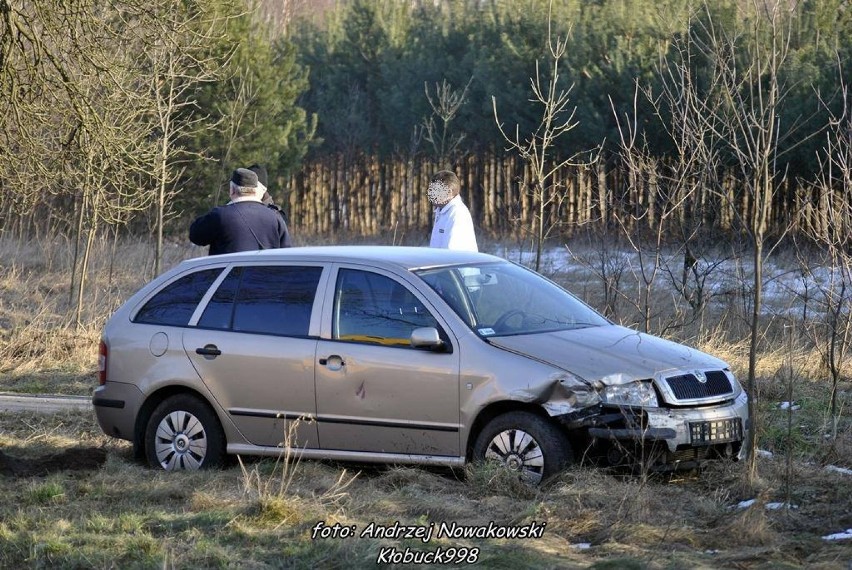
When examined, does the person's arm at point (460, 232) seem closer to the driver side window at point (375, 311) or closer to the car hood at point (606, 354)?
the driver side window at point (375, 311)

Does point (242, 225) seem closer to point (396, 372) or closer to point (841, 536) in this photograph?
point (396, 372)

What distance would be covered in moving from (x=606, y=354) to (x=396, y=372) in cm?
123

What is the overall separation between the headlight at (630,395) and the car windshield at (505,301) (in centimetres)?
78

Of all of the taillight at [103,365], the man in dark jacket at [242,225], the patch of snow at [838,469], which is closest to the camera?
the patch of snow at [838,469]

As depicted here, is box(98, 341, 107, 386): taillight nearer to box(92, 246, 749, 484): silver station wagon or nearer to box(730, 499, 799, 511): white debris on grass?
box(92, 246, 749, 484): silver station wagon

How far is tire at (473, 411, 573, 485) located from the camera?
6.94 m

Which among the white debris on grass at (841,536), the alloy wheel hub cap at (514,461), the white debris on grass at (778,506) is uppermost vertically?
the alloy wheel hub cap at (514,461)

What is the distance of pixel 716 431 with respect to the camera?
283 inches

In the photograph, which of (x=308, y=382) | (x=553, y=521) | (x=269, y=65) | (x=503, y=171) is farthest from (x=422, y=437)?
(x=503, y=171)

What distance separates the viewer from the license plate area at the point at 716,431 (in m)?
7.06

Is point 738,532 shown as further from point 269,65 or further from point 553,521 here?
point 269,65

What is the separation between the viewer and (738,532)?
19.5 ft

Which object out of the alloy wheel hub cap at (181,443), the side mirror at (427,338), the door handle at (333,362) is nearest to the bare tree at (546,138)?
the door handle at (333,362)

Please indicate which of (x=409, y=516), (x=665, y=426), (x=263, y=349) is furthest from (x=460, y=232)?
(x=409, y=516)
